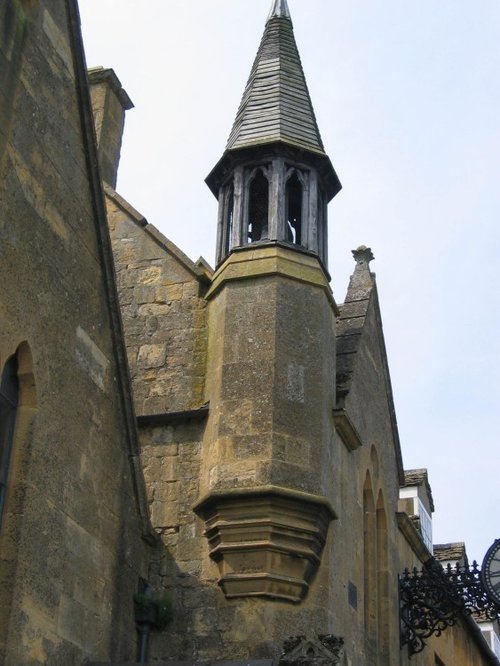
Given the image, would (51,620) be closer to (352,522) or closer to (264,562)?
(264,562)

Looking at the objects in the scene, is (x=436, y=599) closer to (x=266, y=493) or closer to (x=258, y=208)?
(x=266, y=493)

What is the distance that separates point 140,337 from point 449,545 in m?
15.2

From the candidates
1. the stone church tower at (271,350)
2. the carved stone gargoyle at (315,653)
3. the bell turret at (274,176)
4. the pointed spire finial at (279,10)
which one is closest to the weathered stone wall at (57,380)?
the stone church tower at (271,350)

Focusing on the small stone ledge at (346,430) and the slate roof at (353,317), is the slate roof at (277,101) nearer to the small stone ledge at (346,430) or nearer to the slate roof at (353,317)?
the slate roof at (353,317)

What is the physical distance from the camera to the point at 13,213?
9062mm

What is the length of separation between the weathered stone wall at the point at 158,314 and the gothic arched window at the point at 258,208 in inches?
33.7

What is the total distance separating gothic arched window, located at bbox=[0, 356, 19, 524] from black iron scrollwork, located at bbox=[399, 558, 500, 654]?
25.0 feet

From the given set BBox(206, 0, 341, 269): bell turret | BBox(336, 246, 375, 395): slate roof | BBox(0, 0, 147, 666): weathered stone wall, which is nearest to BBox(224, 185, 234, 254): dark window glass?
BBox(206, 0, 341, 269): bell turret

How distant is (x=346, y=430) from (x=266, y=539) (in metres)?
1.95

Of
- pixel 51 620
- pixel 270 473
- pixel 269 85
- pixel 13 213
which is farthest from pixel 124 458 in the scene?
pixel 269 85

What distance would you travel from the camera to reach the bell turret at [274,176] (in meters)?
12.9

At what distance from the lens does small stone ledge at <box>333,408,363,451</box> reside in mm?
12156

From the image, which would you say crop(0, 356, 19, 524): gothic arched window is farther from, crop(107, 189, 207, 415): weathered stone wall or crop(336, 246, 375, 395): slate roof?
crop(336, 246, 375, 395): slate roof

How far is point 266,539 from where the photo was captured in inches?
428
